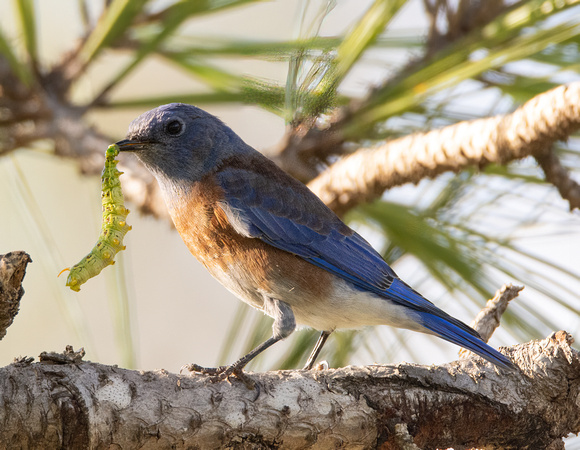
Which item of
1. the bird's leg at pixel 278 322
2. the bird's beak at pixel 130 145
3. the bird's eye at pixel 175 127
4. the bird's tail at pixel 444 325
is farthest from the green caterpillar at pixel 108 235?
the bird's tail at pixel 444 325

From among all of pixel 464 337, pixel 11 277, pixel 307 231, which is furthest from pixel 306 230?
pixel 11 277

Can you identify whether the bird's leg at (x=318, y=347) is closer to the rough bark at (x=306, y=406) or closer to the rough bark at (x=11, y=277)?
the rough bark at (x=306, y=406)

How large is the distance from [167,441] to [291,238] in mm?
1190

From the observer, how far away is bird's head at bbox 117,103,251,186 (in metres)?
2.93

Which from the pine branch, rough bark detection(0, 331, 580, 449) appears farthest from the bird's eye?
rough bark detection(0, 331, 580, 449)

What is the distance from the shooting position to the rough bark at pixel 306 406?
1841mm

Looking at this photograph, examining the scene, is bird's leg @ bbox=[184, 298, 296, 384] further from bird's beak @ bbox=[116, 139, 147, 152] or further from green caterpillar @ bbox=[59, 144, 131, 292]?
bird's beak @ bbox=[116, 139, 147, 152]

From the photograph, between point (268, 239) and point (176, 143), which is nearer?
point (268, 239)

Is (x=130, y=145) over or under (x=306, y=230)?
over

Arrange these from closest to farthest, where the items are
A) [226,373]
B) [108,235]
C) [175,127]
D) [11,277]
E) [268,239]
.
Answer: [11,277]
[226,373]
[108,235]
[268,239]
[175,127]

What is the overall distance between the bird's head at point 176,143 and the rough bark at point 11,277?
1.20m

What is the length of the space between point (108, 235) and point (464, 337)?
53.9 inches

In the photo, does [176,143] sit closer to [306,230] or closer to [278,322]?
[306,230]

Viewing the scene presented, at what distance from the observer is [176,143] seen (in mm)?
2998
